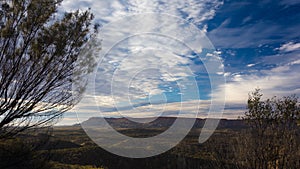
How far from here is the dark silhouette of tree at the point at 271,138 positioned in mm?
9602

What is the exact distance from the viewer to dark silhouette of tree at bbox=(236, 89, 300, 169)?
9.60 m

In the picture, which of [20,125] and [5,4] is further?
[20,125]

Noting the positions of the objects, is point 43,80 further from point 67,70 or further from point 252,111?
point 252,111

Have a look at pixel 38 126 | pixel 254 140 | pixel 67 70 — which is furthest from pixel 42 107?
pixel 254 140

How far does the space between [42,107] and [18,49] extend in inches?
60.6

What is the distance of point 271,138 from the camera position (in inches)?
382

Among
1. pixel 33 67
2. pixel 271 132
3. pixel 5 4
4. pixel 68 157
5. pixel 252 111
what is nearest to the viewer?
pixel 5 4

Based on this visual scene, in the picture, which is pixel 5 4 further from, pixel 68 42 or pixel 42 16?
pixel 68 42

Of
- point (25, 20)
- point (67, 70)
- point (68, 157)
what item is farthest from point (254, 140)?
point (68, 157)

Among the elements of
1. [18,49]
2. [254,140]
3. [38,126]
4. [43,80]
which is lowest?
[254,140]

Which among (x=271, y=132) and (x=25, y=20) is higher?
(x=25, y=20)

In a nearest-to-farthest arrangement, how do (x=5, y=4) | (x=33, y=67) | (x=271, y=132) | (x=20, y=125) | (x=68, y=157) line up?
(x=5, y=4), (x=33, y=67), (x=20, y=125), (x=271, y=132), (x=68, y=157)

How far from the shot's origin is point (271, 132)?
980cm

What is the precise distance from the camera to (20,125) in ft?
20.7
